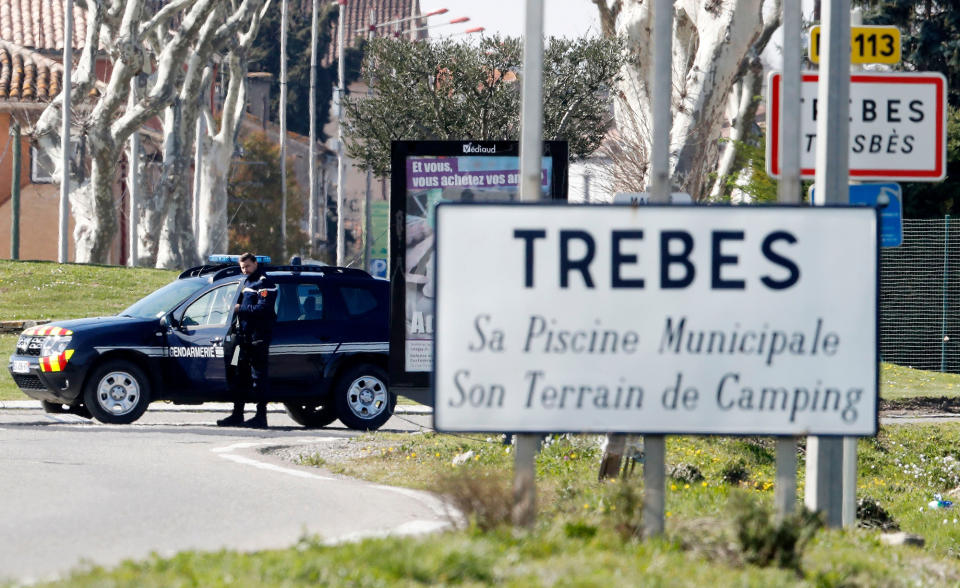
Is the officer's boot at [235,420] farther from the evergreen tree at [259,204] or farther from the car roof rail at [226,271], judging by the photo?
the evergreen tree at [259,204]

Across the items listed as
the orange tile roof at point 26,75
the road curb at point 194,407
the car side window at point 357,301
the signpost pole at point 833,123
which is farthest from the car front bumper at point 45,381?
the orange tile roof at point 26,75

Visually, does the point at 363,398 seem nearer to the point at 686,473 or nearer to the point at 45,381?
the point at 45,381

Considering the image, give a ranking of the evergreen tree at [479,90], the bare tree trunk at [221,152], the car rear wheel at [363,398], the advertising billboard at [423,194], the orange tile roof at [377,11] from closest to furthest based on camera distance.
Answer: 1. the advertising billboard at [423,194]
2. the car rear wheel at [363,398]
3. the evergreen tree at [479,90]
4. the bare tree trunk at [221,152]
5. the orange tile roof at [377,11]

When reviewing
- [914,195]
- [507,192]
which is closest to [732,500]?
[507,192]

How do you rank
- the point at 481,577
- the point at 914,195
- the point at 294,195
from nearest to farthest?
the point at 481,577, the point at 914,195, the point at 294,195

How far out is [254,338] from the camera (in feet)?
54.8

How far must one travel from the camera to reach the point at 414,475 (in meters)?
12.5

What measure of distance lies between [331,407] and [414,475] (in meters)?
5.21

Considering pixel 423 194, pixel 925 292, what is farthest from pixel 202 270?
pixel 925 292

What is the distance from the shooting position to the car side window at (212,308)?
17109 mm

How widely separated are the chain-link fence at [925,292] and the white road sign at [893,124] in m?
20.8

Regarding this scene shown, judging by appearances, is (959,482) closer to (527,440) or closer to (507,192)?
(507,192)

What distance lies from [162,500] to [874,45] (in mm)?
5402

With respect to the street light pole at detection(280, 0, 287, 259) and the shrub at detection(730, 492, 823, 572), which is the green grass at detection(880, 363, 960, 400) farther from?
the street light pole at detection(280, 0, 287, 259)
